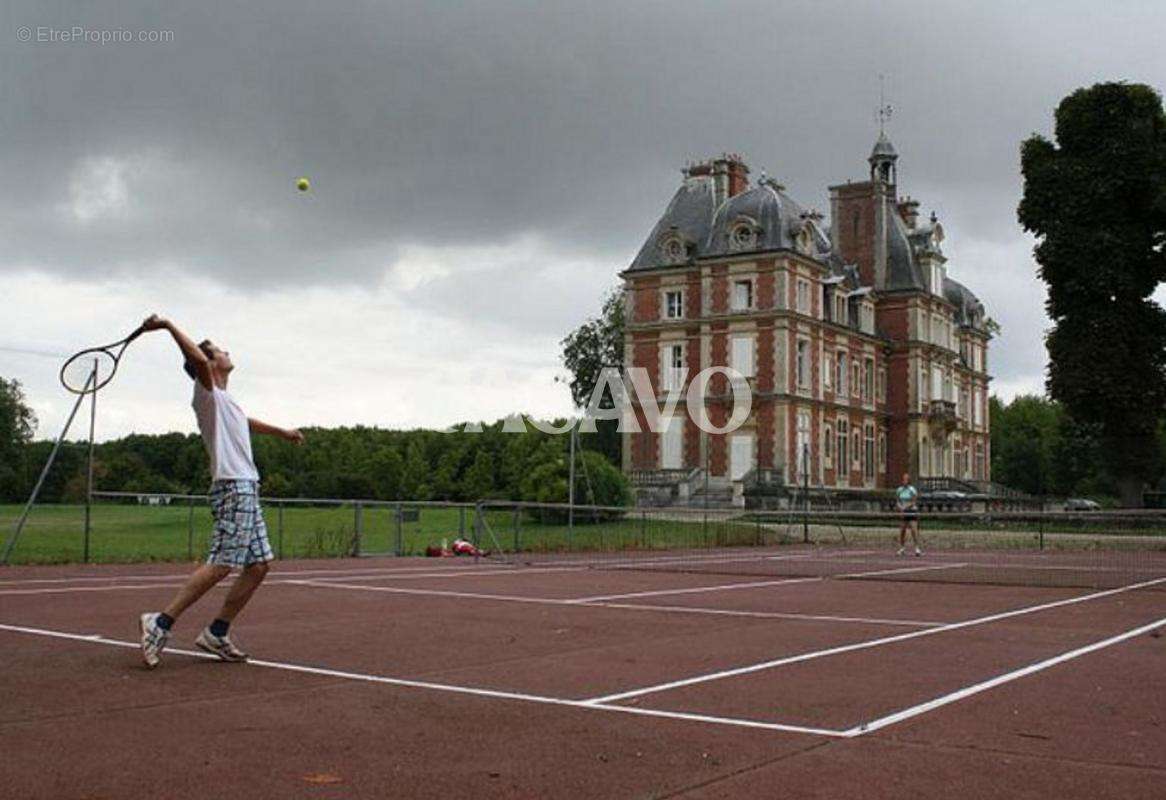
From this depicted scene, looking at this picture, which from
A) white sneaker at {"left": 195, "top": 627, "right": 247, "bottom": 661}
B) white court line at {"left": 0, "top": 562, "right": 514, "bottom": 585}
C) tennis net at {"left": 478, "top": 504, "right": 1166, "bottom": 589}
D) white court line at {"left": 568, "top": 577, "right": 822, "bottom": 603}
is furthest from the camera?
tennis net at {"left": 478, "top": 504, "right": 1166, "bottom": 589}

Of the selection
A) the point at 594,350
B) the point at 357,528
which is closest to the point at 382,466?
the point at 594,350

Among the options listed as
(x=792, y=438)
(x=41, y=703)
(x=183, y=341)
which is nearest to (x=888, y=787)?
(x=41, y=703)

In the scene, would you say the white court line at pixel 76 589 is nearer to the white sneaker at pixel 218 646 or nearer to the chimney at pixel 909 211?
the white sneaker at pixel 218 646

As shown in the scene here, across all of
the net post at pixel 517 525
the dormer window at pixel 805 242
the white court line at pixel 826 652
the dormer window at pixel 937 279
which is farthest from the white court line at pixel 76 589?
the dormer window at pixel 937 279

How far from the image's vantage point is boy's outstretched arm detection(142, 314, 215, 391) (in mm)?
7945

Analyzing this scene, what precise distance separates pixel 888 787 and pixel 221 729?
3.17 meters

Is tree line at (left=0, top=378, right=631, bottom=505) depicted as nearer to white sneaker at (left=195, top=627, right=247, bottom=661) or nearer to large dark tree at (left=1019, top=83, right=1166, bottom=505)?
large dark tree at (left=1019, top=83, right=1166, bottom=505)

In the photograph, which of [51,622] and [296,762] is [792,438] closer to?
[51,622]

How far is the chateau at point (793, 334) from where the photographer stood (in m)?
64.3

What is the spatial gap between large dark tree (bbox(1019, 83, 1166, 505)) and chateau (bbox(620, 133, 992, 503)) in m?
12.9

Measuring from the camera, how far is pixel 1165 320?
4969 cm

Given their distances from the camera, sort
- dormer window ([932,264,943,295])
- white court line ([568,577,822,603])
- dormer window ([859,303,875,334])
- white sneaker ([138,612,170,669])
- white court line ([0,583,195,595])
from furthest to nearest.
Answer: dormer window ([932,264,943,295]), dormer window ([859,303,875,334]), white court line ([568,577,822,603]), white court line ([0,583,195,595]), white sneaker ([138,612,170,669])

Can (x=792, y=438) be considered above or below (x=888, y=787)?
above

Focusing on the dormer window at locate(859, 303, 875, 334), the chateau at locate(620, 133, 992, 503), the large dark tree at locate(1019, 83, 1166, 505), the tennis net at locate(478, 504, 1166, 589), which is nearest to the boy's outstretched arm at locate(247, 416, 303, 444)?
the tennis net at locate(478, 504, 1166, 589)
